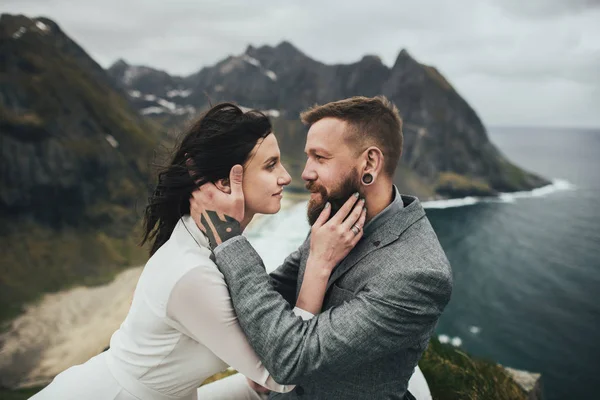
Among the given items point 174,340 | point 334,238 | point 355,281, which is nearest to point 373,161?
point 334,238

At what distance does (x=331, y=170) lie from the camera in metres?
3.74

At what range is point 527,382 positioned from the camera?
686 cm

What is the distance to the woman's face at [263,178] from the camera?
3.51m

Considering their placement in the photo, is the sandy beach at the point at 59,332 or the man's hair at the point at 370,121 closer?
the man's hair at the point at 370,121

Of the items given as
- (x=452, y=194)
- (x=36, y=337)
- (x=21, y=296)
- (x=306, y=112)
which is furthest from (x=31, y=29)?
(x=306, y=112)

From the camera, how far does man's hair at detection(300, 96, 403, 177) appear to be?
374 centimetres

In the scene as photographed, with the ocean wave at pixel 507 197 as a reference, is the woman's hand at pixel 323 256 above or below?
above

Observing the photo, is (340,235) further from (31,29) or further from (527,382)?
(31,29)

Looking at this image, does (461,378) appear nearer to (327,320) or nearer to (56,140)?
(327,320)

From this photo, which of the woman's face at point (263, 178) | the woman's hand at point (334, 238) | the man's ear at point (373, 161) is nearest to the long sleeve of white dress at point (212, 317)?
the woman's hand at point (334, 238)

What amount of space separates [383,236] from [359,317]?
829 millimetres

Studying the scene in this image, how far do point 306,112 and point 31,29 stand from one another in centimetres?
16623

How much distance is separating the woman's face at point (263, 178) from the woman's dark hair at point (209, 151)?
0.23ft

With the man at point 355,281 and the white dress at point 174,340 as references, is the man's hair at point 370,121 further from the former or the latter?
the white dress at point 174,340
